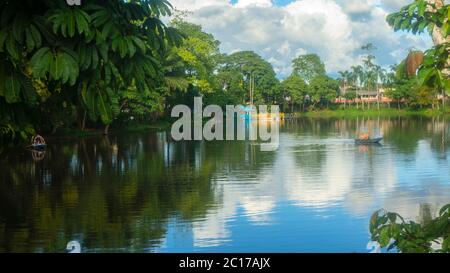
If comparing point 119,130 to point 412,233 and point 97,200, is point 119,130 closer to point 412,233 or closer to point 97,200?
point 97,200

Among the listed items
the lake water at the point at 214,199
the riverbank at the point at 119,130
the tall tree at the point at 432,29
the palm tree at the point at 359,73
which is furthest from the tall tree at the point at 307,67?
the tall tree at the point at 432,29

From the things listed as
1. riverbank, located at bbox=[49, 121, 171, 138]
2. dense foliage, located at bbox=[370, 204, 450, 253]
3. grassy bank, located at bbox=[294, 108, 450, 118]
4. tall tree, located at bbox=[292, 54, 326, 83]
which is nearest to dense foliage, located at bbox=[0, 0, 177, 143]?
dense foliage, located at bbox=[370, 204, 450, 253]

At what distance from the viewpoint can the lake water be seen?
26.3 feet

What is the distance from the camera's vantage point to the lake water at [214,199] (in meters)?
8.01

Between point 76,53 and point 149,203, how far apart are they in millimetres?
8974

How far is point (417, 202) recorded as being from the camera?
414 inches

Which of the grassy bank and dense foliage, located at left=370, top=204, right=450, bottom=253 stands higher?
the grassy bank

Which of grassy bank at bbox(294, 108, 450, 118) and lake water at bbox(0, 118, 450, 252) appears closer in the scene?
lake water at bbox(0, 118, 450, 252)

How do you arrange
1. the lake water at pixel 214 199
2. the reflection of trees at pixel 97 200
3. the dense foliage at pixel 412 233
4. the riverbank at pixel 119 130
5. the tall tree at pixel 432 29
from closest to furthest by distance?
the tall tree at pixel 432 29, the dense foliage at pixel 412 233, the lake water at pixel 214 199, the reflection of trees at pixel 97 200, the riverbank at pixel 119 130

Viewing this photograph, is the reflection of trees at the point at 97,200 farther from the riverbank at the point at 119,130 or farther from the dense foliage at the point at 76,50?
the riverbank at the point at 119,130

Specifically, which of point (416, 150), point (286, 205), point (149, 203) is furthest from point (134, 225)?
point (416, 150)

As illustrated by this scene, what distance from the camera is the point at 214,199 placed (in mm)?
11508

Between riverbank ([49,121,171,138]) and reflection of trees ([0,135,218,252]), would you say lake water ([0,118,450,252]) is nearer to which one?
reflection of trees ([0,135,218,252])

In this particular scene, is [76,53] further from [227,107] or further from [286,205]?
[227,107]
